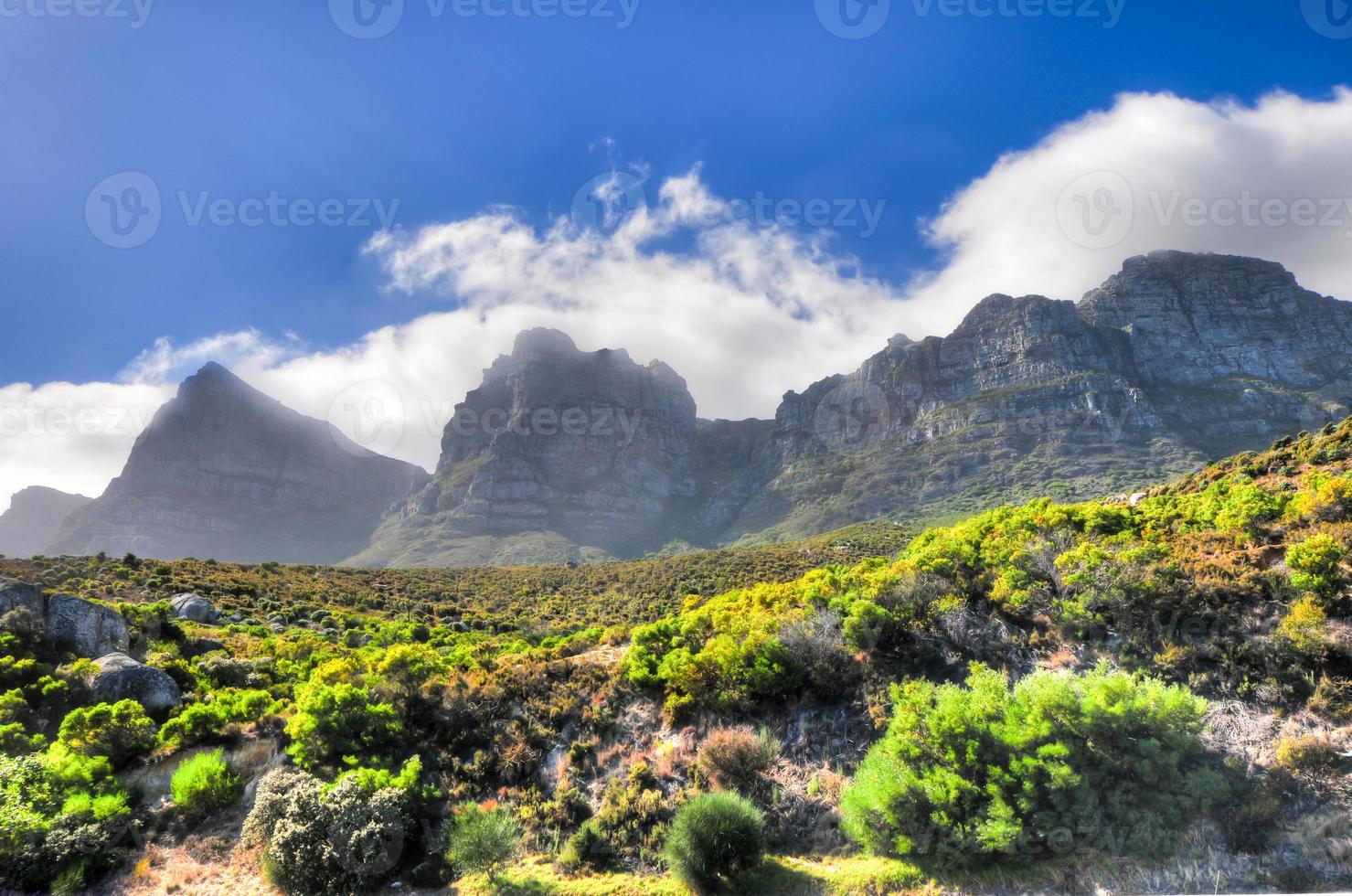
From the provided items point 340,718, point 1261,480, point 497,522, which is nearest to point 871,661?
point 340,718

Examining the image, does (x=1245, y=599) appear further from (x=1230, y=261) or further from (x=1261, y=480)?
(x=1230, y=261)

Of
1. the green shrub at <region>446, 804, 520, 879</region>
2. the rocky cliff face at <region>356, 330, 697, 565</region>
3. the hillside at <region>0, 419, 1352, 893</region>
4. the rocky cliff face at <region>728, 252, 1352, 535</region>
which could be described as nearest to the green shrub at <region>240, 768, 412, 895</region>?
the hillside at <region>0, 419, 1352, 893</region>

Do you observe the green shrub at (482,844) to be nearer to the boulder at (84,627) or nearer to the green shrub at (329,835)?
the green shrub at (329,835)

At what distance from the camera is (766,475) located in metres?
166

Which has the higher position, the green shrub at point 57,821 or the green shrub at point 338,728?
the green shrub at point 338,728

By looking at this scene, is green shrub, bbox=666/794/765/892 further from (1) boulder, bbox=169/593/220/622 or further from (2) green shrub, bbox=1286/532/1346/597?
(1) boulder, bbox=169/593/220/622

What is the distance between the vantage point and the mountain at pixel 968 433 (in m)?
104

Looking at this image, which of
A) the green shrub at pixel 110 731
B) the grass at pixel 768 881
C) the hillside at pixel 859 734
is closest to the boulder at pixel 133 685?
the hillside at pixel 859 734

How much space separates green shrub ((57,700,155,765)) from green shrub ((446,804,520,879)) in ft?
33.6

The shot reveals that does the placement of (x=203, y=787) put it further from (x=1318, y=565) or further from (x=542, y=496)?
(x=542, y=496)

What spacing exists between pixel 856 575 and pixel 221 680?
22509 mm

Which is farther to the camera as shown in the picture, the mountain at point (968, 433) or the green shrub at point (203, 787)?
the mountain at point (968, 433)

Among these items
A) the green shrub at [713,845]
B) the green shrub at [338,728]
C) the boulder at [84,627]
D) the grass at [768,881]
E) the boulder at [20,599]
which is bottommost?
the grass at [768,881]

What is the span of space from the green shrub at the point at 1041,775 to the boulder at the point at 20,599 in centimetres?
2723
